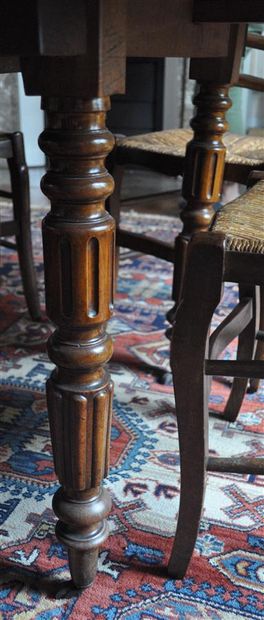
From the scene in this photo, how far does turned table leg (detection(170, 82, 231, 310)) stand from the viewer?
1405 millimetres

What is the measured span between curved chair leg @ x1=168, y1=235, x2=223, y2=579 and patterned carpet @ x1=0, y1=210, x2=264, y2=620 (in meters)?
0.06

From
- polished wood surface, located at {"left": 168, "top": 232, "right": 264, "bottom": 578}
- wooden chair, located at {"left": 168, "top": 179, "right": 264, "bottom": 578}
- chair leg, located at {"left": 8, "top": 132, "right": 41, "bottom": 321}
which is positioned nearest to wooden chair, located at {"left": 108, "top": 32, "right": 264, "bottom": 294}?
chair leg, located at {"left": 8, "top": 132, "right": 41, "bottom": 321}

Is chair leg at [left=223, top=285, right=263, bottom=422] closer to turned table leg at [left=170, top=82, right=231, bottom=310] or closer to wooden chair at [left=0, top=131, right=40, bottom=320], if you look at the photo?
turned table leg at [left=170, top=82, right=231, bottom=310]

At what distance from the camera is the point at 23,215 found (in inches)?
68.3

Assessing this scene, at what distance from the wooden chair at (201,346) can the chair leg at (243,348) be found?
0.30 m

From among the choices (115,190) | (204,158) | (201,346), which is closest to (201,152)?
(204,158)

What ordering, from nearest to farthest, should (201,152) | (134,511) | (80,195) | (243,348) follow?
(80,195), (134,511), (243,348), (201,152)

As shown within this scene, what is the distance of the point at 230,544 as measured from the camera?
103 cm

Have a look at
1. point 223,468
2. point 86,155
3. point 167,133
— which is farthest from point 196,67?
point 223,468

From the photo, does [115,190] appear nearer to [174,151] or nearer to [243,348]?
[174,151]

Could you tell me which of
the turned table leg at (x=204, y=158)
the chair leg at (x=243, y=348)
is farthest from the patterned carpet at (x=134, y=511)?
the turned table leg at (x=204, y=158)

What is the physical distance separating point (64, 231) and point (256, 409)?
0.89 metres

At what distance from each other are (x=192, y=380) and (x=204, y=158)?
752mm

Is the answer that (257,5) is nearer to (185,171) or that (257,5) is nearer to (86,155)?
(86,155)
